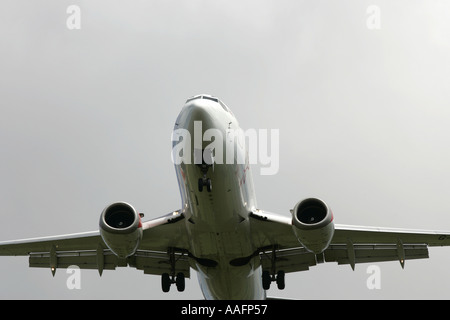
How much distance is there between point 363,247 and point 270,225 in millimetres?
4810

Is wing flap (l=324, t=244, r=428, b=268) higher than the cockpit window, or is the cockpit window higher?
the cockpit window

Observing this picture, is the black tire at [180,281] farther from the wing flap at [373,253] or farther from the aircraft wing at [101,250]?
the wing flap at [373,253]

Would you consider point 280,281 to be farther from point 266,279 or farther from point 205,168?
point 205,168

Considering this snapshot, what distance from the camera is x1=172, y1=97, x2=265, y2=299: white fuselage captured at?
694 inches

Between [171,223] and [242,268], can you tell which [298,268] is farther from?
[171,223]

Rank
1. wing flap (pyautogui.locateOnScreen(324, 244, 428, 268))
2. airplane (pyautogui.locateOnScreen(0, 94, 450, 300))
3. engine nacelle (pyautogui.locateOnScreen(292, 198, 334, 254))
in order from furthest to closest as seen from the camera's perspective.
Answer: wing flap (pyautogui.locateOnScreen(324, 244, 428, 268)), engine nacelle (pyautogui.locateOnScreen(292, 198, 334, 254)), airplane (pyautogui.locateOnScreen(0, 94, 450, 300))

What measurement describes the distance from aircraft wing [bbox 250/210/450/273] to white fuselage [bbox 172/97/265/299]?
0.60 metres

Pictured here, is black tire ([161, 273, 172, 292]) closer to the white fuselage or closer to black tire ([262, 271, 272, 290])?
the white fuselage

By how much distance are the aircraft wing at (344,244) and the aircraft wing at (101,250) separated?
2672 mm

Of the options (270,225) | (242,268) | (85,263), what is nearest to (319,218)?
(270,225)

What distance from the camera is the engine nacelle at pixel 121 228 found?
18.6 metres

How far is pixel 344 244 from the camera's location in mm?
23203

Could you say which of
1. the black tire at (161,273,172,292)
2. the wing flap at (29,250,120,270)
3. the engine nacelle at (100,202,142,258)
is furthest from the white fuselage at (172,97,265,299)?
the wing flap at (29,250,120,270)

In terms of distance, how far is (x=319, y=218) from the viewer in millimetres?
18781
